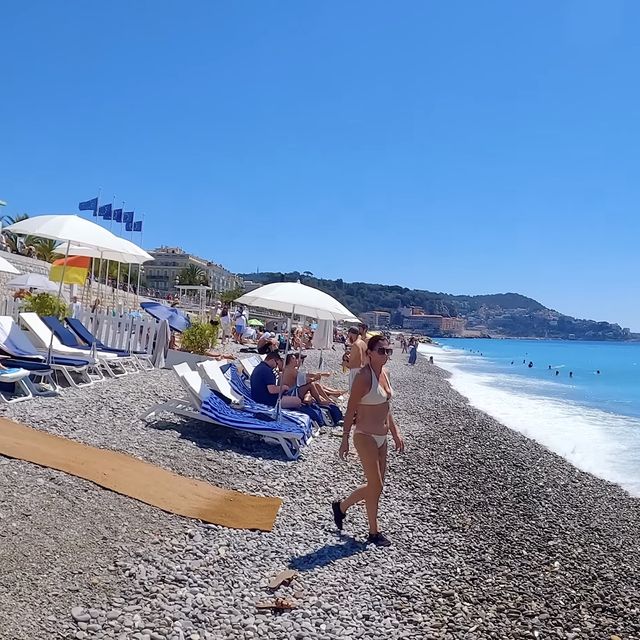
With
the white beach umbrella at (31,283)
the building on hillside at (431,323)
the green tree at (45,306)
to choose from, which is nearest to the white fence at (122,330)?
the green tree at (45,306)

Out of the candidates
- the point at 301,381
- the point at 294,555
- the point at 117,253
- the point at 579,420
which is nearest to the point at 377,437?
the point at 294,555

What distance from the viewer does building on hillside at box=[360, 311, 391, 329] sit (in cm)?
13025

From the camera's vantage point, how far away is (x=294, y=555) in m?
4.53

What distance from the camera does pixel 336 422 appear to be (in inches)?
386

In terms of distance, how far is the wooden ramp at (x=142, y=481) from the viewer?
493 cm

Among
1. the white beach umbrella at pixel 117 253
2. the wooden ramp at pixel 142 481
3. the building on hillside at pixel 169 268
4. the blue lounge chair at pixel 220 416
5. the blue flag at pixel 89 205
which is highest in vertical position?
the building on hillside at pixel 169 268

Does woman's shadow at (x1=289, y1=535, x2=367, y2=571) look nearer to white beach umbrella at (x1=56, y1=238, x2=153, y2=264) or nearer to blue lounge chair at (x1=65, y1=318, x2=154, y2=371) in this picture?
white beach umbrella at (x1=56, y1=238, x2=153, y2=264)

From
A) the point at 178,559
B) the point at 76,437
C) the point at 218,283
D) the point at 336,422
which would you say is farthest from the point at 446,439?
the point at 218,283

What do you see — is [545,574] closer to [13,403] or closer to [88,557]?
[88,557]

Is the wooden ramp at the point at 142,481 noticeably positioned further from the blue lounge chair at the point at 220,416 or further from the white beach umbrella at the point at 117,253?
the white beach umbrella at the point at 117,253

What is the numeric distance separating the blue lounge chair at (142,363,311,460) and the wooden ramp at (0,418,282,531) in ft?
4.71

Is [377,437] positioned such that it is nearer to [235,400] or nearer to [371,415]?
[371,415]

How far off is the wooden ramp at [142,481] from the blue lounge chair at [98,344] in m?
4.22

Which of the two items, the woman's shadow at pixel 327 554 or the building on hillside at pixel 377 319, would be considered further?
the building on hillside at pixel 377 319
